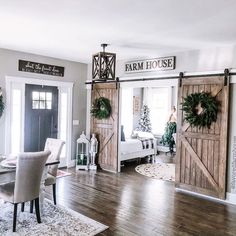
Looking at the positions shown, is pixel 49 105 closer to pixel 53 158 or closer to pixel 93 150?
pixel 93 150

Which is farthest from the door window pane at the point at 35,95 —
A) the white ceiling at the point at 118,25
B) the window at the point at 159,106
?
the window at the point at 159,106

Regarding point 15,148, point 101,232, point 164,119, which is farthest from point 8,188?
point 164,119

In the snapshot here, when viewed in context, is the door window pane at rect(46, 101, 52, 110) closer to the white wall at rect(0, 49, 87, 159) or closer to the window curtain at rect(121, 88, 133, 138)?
the white wall at rect(0, 49, 87, 159)

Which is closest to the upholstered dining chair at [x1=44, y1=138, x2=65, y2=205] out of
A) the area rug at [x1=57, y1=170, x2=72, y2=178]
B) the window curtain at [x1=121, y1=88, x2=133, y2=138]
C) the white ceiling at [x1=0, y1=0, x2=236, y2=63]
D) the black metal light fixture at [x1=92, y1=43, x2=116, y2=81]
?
the black metal light fixture at [x1=92, y1=43, x2=116, y2=81]

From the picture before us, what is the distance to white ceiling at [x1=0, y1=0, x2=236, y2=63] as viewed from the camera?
9.83ft

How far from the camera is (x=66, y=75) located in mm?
6652

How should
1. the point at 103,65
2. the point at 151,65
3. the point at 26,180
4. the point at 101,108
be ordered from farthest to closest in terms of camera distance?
the point at 101,108
the point at 151,65
the point at 103,65
the point at 26,180

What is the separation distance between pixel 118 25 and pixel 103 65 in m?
0.75

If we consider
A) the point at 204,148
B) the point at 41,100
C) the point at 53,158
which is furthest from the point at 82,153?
the point at 204,148

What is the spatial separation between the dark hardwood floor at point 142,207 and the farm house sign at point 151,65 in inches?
97.0

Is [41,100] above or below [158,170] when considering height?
above

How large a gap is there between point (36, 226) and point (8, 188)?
61 centimetres

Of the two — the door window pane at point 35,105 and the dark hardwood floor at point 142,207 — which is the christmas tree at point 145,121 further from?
the door window pane at point 35,105

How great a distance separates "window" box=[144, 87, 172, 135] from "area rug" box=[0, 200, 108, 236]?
6.09 metres
